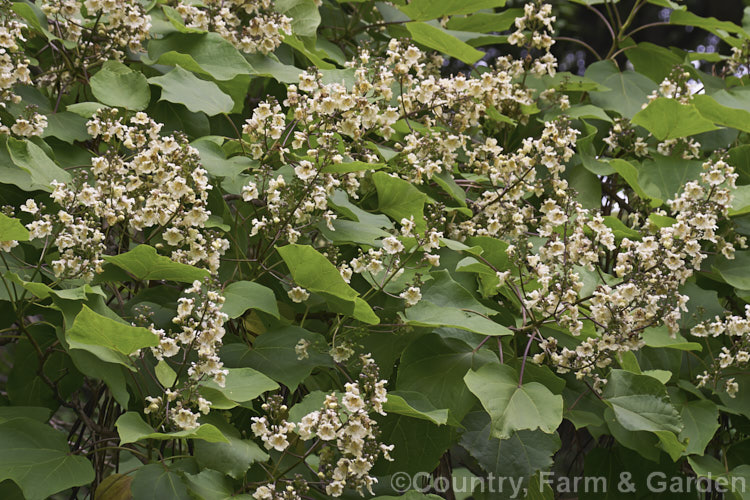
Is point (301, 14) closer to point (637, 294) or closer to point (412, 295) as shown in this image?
point (412, 295)

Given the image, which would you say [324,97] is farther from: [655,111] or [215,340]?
[655,111]

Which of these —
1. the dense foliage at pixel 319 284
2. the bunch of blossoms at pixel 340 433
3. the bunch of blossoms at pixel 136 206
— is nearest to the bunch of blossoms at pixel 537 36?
the dense foliage at pixel 319 284

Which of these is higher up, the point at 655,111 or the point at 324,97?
the point at 324,97

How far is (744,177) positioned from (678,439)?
102 cm

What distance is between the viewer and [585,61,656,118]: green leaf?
272cm

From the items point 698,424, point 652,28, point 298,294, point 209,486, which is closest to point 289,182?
point 298,294

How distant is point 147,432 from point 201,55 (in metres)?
1.16

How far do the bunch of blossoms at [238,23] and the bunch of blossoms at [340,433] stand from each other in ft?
3.60

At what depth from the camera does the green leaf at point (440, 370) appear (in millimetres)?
1814

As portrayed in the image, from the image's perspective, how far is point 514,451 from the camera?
1832 millimetres

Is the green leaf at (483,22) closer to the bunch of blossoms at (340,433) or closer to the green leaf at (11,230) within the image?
the bunch of blossoms at (340,433)

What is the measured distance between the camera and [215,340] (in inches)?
60.0

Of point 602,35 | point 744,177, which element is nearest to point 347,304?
point 744,177

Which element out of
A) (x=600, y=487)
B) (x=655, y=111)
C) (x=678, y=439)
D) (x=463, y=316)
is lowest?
(x=600, y=487)
